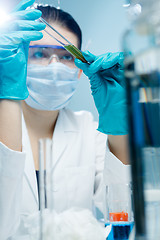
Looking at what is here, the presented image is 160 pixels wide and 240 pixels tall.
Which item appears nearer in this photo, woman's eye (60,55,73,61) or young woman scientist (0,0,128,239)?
young woman scientist (0,0,128,239)

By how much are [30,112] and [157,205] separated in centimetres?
123

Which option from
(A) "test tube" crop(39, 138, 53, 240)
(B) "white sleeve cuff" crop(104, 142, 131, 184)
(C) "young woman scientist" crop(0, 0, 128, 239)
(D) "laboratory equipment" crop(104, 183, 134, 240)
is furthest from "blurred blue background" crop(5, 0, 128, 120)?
(A) "test tube" crop(39, 138, 53, 240)

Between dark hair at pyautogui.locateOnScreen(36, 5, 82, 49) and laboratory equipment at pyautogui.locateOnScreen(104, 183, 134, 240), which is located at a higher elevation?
dark hair at pyautogui.locateOnScreen(36, 5, 82, 49)

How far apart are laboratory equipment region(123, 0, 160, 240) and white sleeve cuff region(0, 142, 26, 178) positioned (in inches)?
24.5

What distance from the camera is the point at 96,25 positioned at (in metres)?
1.75

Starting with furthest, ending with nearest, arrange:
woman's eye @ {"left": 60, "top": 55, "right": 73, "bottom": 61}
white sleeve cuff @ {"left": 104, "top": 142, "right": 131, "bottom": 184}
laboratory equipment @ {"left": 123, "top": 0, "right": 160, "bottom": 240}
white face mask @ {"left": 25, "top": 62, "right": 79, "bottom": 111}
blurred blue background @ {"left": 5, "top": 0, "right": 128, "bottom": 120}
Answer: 1. blurred blue background @ {"left": 5, "top": 0, "right": 128, "bottom": 120}
2. woman's eye @ {"left": 60, "top": 55, "right": 73, "bottom": 61}
3. white face mask @ {"left": 25, "top": 62, "right": 79, "bottom": 111}
4. white sleeve cuff @ {"left": 104, "top": 142, "right": 131, "bottom": 184}
5. laboratory equipment @ {"left": 123, "top": 0, "right": 160, "bottom": 240}

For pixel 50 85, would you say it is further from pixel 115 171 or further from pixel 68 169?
pixel 115 171

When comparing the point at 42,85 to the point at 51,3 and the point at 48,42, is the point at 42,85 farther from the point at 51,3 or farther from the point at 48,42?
the point at 51,3

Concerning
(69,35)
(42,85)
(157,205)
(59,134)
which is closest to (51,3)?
(69,35)

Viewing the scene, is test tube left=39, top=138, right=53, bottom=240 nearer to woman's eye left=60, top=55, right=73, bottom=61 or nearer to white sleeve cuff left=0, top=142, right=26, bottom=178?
white sleeve cuff left=0, top=142, right=26, bottom=178

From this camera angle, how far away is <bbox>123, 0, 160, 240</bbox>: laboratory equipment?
1.02 ft

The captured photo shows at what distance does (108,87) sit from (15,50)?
394mm

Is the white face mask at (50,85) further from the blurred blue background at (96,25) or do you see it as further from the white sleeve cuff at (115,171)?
the white sleeve cuff at (115,171)

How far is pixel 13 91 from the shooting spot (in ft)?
3.11
